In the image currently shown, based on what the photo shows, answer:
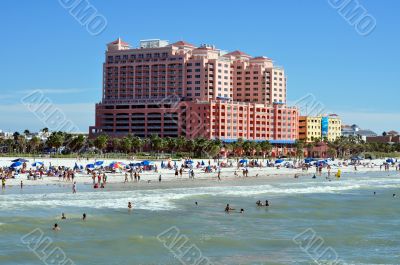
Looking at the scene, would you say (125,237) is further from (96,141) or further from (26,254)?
(96,141)

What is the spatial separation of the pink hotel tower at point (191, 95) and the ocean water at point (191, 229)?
9435 centimetres

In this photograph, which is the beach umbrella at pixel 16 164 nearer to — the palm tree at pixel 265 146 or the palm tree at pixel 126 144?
the palm tree at pixel 126 144

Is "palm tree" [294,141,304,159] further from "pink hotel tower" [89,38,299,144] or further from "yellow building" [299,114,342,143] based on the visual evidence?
"yellow building" [299,114,342,143]

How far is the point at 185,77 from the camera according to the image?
160m

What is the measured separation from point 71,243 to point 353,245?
1502cm

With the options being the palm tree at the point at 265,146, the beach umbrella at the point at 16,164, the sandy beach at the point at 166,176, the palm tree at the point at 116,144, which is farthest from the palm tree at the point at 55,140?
the palm tree at the point at 265,146

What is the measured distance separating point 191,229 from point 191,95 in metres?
124

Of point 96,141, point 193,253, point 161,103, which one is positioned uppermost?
point 161,103

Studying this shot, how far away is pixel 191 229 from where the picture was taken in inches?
1455

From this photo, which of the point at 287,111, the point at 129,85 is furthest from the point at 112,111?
the point at 287,111

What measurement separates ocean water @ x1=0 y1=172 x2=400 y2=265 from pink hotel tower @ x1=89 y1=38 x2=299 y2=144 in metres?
94.4

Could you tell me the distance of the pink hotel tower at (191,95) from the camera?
152 m

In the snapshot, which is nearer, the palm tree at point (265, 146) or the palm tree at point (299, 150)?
the palm tree at point (265, 146)

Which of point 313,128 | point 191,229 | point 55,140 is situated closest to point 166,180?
point 191,229
